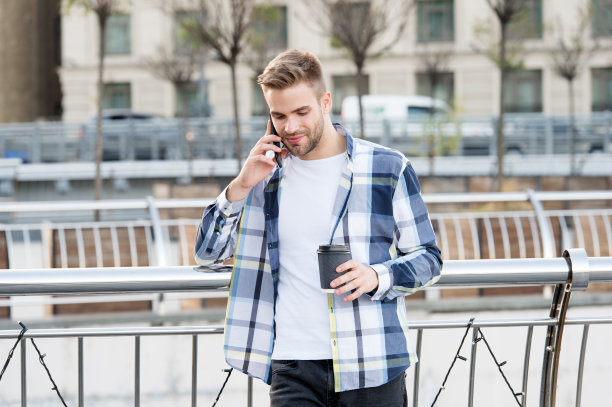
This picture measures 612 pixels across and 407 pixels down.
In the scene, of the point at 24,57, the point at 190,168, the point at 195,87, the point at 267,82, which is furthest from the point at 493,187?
the point at 24,57

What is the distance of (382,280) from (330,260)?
6.9 inches

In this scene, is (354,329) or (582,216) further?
(582,216)

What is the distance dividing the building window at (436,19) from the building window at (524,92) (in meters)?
3.46

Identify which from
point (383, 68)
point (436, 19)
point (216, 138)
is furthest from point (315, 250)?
point (436, 19)

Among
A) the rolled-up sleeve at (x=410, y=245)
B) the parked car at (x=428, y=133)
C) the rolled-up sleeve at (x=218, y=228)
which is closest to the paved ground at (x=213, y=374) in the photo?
the rolled-up sleeve at (x=218, y=228)

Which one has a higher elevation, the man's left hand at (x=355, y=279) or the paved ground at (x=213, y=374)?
the man's left hand at (x=355, y=279)

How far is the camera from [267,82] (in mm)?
2465

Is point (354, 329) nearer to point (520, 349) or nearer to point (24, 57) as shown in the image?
point (520, 349)

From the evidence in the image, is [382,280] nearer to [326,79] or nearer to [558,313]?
[558,313]

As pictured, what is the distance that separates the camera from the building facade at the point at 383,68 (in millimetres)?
36375

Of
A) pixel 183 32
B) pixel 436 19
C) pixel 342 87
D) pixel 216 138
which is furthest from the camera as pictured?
pixel 342 87

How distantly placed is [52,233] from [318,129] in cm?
630

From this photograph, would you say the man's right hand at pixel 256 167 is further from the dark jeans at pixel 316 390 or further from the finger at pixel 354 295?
the dark jeans at pixel 316 390

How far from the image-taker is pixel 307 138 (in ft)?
8.17
